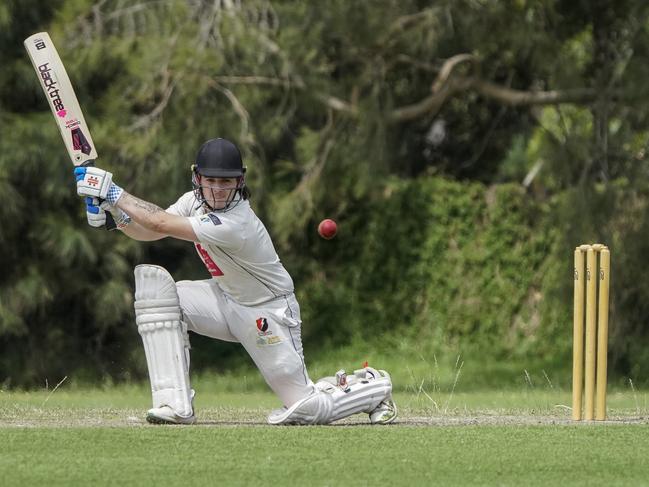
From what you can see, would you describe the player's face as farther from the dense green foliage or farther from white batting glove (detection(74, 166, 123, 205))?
the dense green foliage

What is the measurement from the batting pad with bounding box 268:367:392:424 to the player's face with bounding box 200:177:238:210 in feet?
2.87

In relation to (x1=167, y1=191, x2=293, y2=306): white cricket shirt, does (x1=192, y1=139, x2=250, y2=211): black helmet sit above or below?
above

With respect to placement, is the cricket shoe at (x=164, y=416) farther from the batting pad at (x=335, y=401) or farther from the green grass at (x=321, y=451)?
the batting pad at (x=335, y=401)

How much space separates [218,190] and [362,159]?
632 cm

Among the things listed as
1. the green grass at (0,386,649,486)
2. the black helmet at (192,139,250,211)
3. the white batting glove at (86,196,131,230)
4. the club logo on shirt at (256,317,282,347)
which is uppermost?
the black helmet at (192,139,250,211)

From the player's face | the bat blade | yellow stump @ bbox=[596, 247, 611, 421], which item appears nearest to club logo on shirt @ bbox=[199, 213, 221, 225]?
the player's face

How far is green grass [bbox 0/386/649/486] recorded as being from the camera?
15.7 feet

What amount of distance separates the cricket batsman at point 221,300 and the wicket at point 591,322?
0.82 metres

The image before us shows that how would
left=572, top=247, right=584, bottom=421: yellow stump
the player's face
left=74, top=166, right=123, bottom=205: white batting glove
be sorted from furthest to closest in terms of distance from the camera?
left=572, top=247, right=584, bottom=421: yellow stump < the player's face < left=74, top=166, right=123, bottom=205: white batting glove

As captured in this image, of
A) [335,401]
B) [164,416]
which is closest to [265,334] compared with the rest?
[335,401]

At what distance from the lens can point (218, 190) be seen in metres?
6.07

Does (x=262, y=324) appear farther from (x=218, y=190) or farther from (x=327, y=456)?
(x=327, y=456)

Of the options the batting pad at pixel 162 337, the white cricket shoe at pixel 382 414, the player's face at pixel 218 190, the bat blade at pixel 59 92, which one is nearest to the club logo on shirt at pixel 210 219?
the player's face at pixel 218 190

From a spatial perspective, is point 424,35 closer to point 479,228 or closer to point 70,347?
point 479,228
